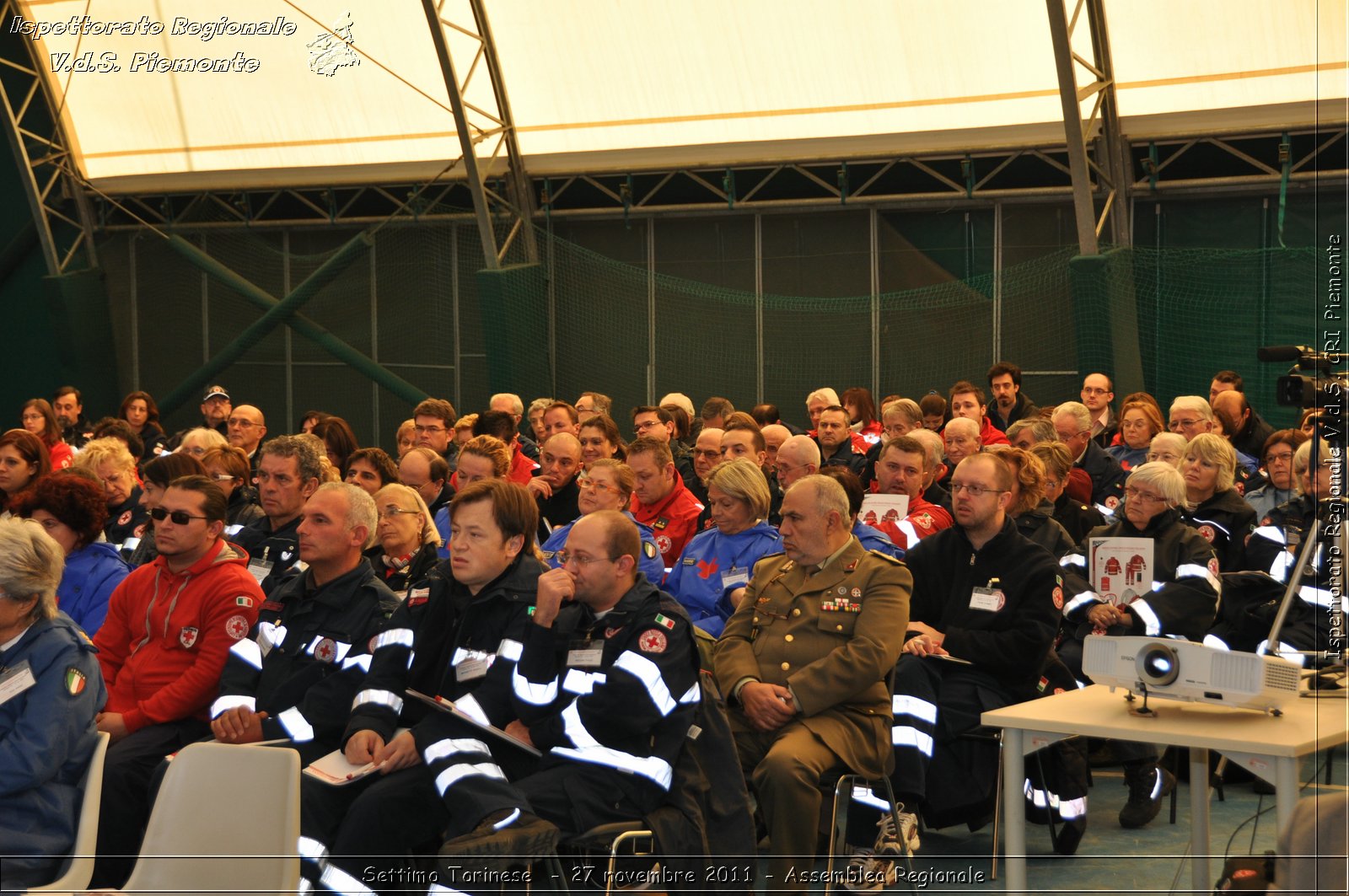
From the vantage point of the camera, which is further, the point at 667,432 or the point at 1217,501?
the point at 667,432

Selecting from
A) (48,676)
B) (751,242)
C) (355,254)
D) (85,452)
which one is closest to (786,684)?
(48,676)

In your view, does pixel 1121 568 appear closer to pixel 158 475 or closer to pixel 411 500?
pixel 411 500

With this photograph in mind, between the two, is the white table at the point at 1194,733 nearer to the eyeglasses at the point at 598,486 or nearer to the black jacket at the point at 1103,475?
the eyeglasses at the point at 598,486

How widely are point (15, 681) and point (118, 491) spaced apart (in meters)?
3.70

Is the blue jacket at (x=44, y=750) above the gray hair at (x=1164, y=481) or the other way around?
the other way around

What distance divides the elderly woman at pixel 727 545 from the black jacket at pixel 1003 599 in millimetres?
667

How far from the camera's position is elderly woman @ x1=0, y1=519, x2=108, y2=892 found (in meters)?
3.34

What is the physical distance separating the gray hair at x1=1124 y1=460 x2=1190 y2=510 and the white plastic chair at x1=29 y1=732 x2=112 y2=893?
4172mm

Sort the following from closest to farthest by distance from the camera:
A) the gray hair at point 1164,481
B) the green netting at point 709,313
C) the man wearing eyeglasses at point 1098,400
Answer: the gray hair at point 1164,481 < the man wearing eyeglasses at point 1098,400 < the green netting at point 709,313

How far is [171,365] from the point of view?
1608cm

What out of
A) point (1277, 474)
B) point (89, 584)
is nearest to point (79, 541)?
point (89, 584)

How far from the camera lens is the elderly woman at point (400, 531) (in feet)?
17.5

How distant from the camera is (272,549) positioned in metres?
5.46

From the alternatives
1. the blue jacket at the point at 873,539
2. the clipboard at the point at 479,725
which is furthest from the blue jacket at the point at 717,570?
the clipboard at the point at 479,725
